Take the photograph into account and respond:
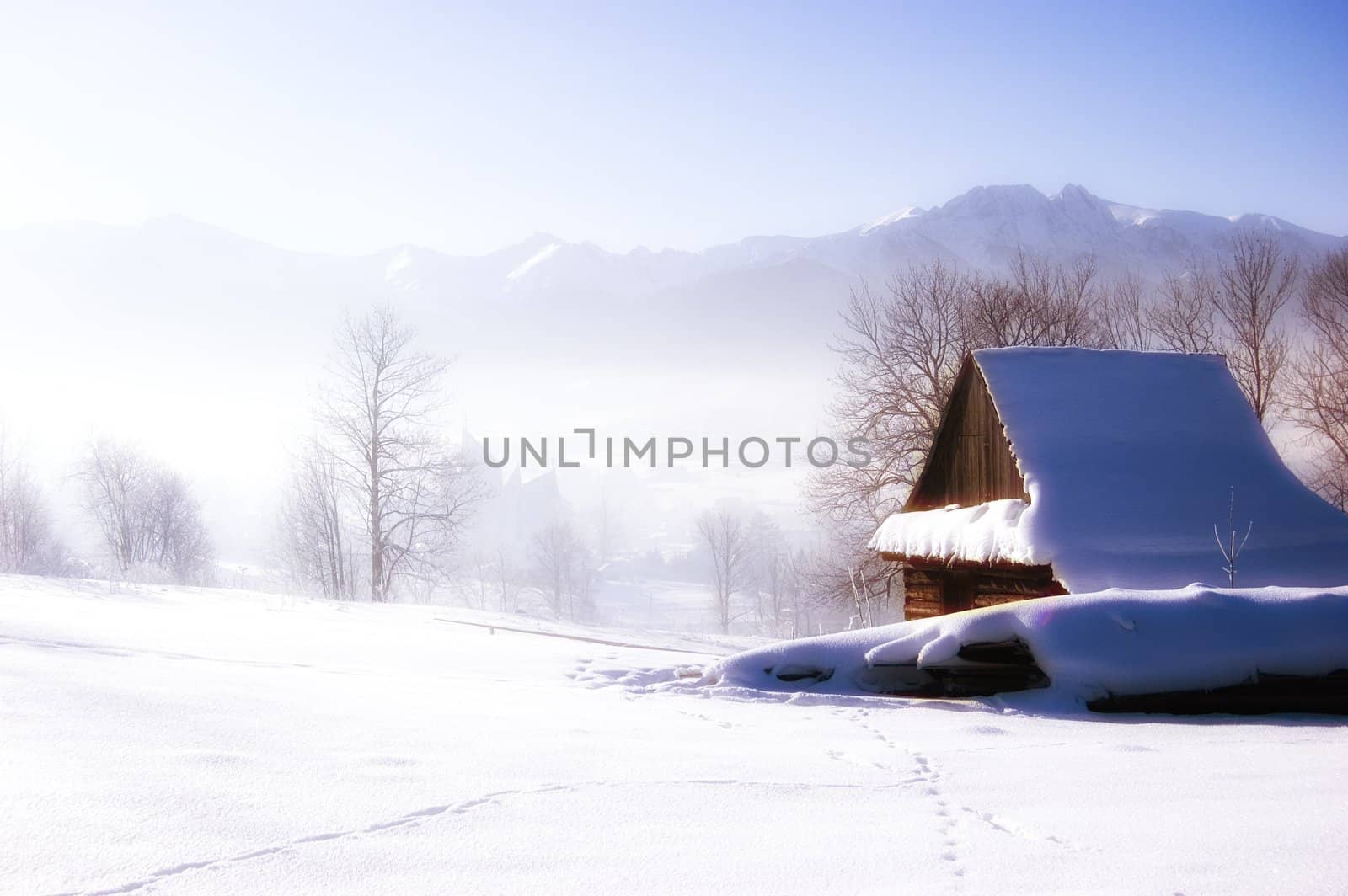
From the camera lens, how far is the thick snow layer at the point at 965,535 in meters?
13.9

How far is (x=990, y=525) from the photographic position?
14852 mm

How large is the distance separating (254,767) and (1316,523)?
16778 millimetres

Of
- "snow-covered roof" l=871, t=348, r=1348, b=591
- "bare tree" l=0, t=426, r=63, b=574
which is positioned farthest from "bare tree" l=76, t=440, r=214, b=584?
"snow-covered roof" l=871, t=348, r=1348, b=591

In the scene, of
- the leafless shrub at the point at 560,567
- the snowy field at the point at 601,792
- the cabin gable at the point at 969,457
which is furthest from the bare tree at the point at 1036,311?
the leafless shrub at the point at 560,567

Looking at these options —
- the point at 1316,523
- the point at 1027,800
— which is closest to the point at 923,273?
the point at 1316,523

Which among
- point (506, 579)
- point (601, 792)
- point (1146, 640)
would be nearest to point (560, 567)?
point (506, 579)

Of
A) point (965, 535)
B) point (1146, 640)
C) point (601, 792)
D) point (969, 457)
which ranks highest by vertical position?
point (969, 457)

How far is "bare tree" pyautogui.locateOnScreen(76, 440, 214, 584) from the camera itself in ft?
140

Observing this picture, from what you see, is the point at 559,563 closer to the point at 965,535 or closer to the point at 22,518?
the point at 22,518

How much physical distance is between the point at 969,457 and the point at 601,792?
50.0ft

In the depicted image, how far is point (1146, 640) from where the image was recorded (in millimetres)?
6078

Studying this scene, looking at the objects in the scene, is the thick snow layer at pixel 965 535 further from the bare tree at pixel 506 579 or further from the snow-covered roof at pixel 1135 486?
the bare tree at pixel 506 579

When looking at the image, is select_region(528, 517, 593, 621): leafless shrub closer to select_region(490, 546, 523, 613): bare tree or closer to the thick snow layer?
select_region(490, 546, 523, 613): bare tree

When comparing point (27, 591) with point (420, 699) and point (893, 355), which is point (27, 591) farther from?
point (893, 355)
